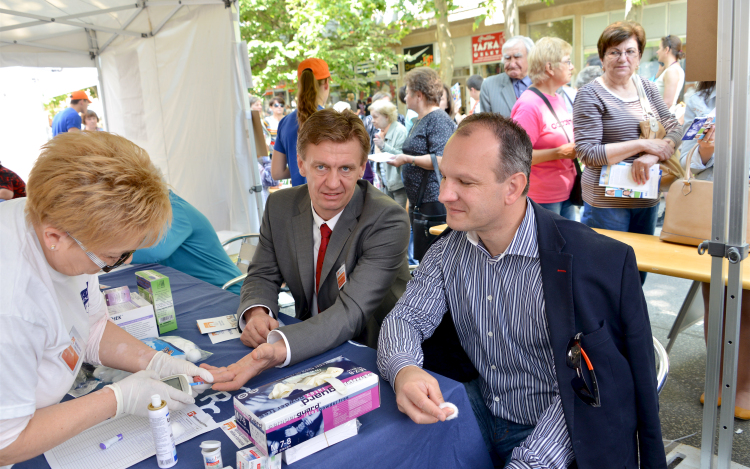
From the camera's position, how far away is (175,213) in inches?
112

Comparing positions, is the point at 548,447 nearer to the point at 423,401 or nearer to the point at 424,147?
the point at 423,401

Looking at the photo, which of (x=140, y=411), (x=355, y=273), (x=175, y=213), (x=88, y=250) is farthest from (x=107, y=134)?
(x=175, y=213)

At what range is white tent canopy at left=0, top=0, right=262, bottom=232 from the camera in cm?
484

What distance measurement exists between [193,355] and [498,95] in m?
3.46

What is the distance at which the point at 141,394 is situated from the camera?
125cm

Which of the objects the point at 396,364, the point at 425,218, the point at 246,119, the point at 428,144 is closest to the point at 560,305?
the point at 396,364

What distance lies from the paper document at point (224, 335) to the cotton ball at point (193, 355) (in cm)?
15

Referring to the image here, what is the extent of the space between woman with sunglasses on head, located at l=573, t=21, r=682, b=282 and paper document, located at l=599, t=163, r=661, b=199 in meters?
0.03

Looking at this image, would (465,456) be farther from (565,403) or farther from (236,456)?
(236,456)

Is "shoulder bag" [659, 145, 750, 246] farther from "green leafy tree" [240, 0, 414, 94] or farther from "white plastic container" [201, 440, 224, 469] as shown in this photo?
"green leafy tree" [240, 0, 414, 94]

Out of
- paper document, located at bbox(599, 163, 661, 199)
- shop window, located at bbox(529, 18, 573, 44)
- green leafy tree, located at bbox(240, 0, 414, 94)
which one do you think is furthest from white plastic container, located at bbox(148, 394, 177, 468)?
shop window, located at bbox(529, 18, 573, 44)

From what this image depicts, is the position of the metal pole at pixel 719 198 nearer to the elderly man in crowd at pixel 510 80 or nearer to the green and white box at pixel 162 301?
the green and white box at pixel 162 301

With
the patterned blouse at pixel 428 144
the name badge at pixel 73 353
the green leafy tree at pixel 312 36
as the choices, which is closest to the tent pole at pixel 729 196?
Answer: the name badge at pixel 73 353

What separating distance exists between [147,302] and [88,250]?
763 millimetres
